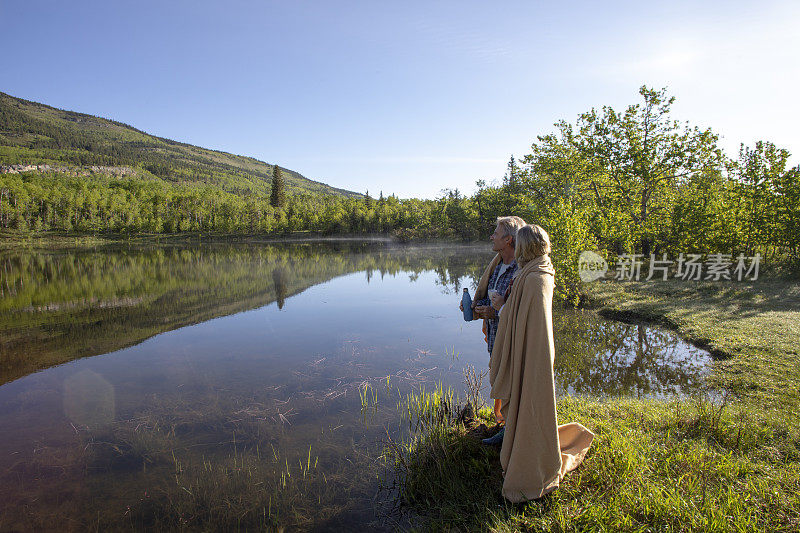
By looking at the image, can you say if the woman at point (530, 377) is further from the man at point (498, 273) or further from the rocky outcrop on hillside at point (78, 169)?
the rocky outcrop on hillside at point (78, 169)

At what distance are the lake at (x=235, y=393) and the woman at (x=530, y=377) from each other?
155 centimetres

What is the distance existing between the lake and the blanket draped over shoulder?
1.50m

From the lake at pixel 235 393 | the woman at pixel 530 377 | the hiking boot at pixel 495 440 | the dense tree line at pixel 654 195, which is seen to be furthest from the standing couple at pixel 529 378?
the dense tree line at pixel 654 195

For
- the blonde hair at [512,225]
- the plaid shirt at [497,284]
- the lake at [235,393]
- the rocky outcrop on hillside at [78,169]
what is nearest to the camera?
the blonde hair at [512,225]

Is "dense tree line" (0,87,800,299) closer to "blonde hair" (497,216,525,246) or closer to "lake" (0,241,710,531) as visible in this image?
"lake" (0,241,710,531)

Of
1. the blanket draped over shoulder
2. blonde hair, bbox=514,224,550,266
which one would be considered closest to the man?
blonde hair, bbox=514,224,550,266

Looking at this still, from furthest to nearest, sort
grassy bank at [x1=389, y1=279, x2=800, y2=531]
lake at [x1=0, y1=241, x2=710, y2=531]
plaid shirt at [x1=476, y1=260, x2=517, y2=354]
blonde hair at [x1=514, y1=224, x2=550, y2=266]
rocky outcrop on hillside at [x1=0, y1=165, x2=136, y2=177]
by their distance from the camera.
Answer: rocky outcrop on hillside at [x1=0, y1=165, x2=136, y2=177]
lake at [x1=0, y1=241, x2=710, y2=531]
plaid shirt at [x1=476, y1=260, x2=517, y2=354]
blonde hair at [x1=514, y1=224, x2=550, y2=266]
grassy bank at [x1=389, y1=279, x2=800, y2=531]

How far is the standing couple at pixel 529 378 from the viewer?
339 centimetres

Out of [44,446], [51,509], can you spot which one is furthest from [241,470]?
[44,446]

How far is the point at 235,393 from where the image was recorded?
7879mm

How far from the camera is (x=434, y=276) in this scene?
1032 inches

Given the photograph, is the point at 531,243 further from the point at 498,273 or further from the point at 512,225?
the point at 498,273

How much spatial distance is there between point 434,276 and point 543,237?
22.7 m

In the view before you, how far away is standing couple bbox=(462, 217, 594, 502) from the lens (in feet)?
11.1
